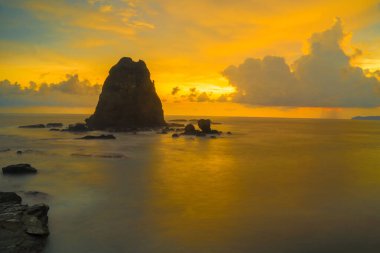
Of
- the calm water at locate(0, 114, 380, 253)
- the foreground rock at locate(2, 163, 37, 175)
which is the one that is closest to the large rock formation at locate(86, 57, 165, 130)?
the calm water at locate(0, 114, 380, 253)

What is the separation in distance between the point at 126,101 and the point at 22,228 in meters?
92.1

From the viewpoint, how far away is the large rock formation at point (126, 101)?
340 feet

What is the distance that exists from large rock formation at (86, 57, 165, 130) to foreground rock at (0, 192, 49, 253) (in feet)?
279

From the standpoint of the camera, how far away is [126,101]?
104 m

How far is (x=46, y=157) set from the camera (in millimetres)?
45219

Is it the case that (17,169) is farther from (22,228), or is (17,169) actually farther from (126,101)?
(126,101)

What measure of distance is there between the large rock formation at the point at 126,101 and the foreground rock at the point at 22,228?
279 ft

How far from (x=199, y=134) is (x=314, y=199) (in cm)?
6499

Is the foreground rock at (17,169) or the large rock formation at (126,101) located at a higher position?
the large rock formation at (126,101)

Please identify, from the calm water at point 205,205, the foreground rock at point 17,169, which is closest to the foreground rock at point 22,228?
the calm water at point 205,205

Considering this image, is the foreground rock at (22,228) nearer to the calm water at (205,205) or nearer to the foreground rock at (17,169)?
the calm water at (205,205)

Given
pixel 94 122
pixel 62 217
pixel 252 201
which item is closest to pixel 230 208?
pixel 252 201

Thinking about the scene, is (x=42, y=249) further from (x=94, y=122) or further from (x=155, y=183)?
(x=94, y=122)

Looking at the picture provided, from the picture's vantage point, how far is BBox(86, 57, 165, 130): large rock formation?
103562 mm
